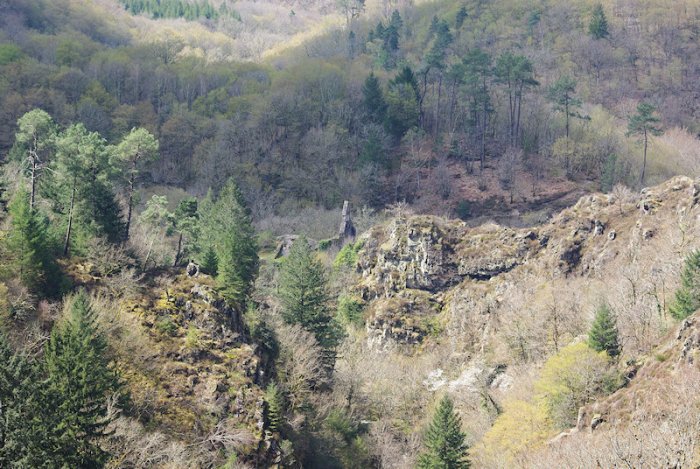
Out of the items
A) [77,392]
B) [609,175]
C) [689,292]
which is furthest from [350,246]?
[77,392]

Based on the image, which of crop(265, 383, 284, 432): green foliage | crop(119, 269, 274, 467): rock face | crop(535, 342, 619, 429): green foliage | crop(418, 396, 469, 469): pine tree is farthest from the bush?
crop(265, 383, 284, 432): green foliage

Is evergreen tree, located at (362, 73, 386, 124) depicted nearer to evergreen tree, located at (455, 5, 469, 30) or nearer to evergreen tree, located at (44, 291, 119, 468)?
evergreen tree, located at (455, 5, 469, 30)

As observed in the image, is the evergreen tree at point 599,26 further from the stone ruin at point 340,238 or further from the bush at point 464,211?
the stone ruin at point 340,238

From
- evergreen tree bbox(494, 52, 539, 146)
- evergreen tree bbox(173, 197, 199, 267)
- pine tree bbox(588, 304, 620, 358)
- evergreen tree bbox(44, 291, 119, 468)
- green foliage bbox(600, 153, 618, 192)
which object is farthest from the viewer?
evergreen tree bbox(494, 52, 539, 146)

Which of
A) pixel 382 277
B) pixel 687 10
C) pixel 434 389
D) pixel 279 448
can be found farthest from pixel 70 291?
pixel 687 10

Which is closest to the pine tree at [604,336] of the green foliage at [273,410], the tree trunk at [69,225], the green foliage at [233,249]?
the green foliage at [273,410]

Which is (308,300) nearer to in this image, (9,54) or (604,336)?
(604,336)

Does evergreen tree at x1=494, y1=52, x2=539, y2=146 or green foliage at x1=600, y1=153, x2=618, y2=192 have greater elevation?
evergreen tree at x1=494, y1=52, x2=539, y2=146
